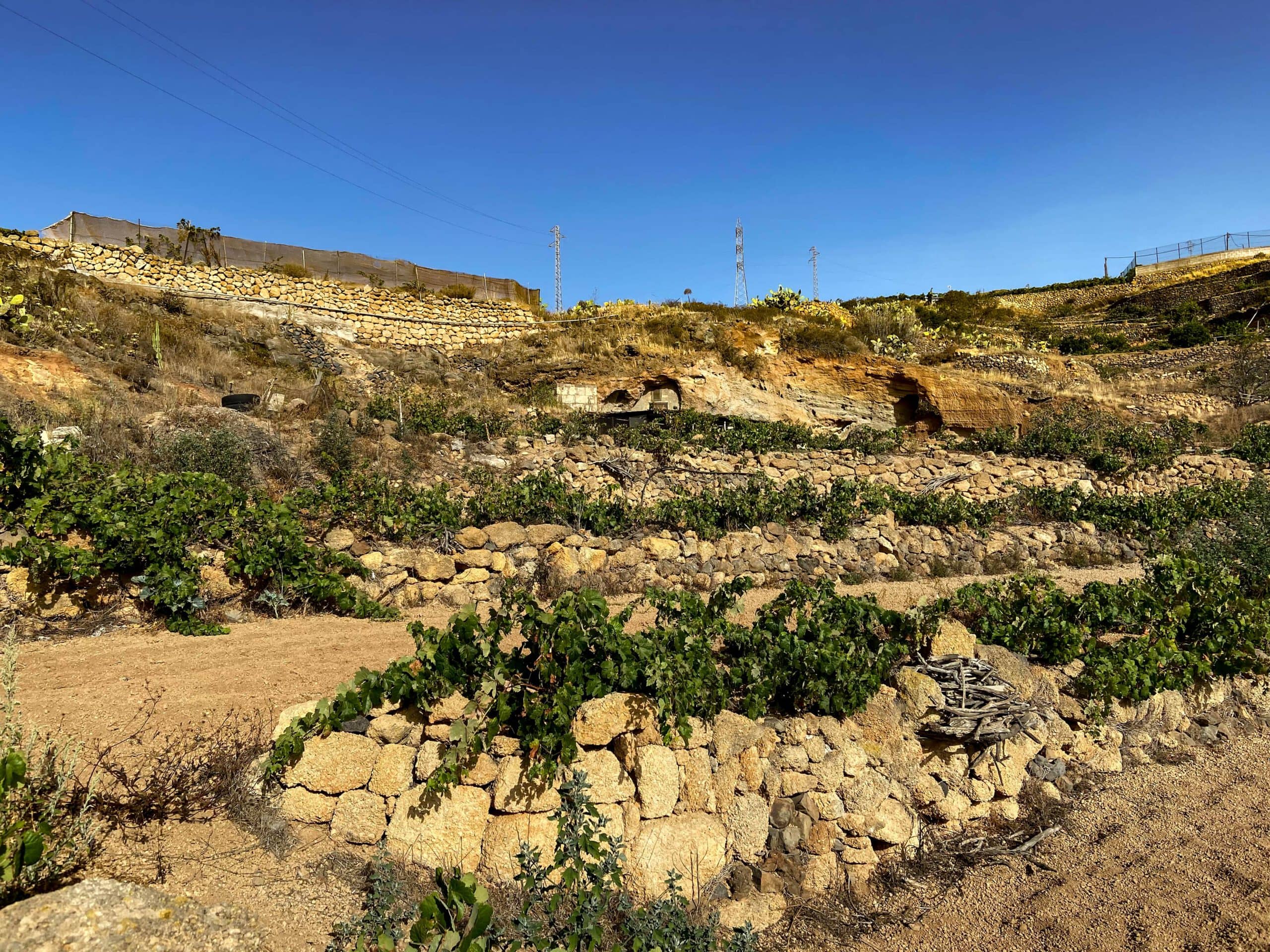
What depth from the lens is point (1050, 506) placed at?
1192cm

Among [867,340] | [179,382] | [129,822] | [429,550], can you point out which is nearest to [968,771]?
[129,822]

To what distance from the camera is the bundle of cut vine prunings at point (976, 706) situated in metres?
4.31

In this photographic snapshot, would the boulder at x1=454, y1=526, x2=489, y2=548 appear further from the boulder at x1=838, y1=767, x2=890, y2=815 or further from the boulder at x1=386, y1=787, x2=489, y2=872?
the boulder at x1=838, y1=767, x2=890, y2=815

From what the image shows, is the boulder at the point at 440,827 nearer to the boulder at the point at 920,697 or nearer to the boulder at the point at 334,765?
the boulder at the point at 334,765

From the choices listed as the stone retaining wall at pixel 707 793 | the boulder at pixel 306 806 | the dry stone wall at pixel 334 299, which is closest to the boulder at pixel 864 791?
the stone retaining wall at pixel 707 793

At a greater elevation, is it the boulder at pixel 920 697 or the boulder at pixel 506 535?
the boulder at pixel 506 535

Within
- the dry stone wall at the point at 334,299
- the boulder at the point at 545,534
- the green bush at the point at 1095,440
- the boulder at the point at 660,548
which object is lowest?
the boulder at the point at 660,548

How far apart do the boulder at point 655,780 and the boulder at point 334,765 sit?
1.45 meters

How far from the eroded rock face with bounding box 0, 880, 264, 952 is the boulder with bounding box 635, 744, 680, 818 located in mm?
1848

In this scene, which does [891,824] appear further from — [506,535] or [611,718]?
[506,535]

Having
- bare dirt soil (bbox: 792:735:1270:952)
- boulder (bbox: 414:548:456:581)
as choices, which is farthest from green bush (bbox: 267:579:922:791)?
boulder (bbox: 414:548:456:581)

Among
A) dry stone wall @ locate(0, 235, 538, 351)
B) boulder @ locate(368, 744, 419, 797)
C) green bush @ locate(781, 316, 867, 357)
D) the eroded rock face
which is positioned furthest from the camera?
green bush @ locate(781, 316, 867, 357)

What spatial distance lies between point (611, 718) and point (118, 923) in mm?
2219

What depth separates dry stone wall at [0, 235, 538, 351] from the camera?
16422 mm
